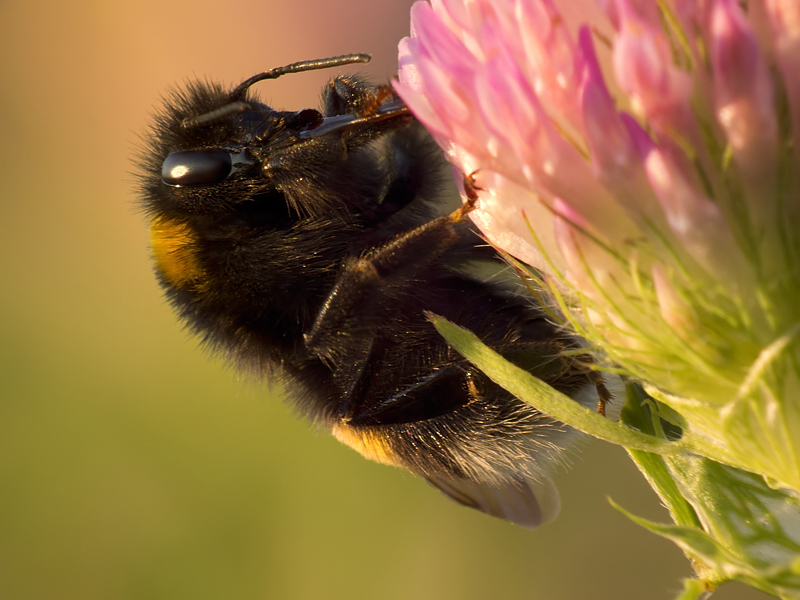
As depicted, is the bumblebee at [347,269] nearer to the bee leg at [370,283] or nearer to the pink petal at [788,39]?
the bee leg at [370,283]

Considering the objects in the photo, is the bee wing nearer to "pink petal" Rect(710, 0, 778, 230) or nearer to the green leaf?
the green leaf

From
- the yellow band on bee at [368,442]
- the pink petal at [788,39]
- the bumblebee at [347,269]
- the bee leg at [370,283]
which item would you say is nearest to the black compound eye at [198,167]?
the bumblebee at [347,269]

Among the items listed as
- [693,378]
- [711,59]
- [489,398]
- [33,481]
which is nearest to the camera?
[711,59]

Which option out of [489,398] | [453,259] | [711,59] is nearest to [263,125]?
[453,259]

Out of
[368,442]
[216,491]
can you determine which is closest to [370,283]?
[368,442]

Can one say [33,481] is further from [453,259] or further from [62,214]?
[453,259]

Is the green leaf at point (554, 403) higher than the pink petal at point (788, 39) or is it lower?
lower
